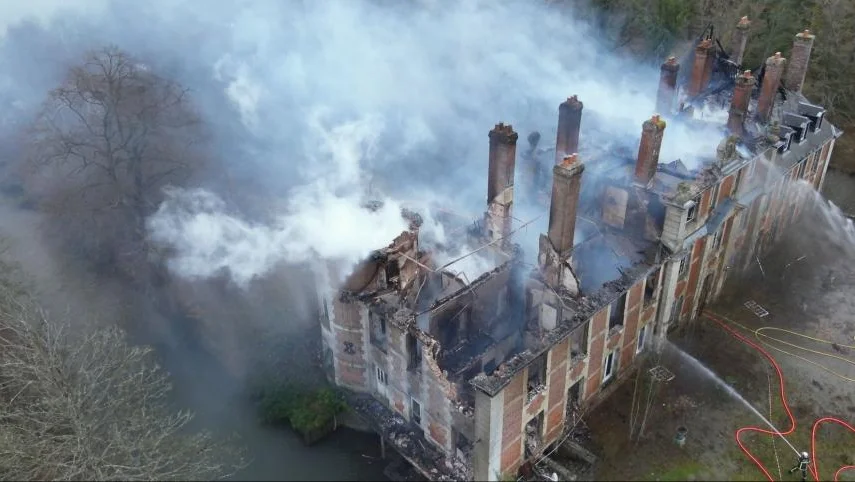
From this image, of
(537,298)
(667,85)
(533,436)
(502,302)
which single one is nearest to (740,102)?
(667,85)

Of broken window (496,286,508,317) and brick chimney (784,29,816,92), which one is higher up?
brick chimney (784,29,816,92)

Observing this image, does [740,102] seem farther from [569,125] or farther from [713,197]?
[569,125]

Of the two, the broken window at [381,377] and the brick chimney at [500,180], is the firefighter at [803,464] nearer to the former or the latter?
the brick chimney at [500,180]

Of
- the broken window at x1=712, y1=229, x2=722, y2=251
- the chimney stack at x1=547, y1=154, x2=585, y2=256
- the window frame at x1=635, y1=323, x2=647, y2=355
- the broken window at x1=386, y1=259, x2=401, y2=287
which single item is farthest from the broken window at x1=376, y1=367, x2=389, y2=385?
the broken window at x1=712, y1=229, x2=722, y2=251

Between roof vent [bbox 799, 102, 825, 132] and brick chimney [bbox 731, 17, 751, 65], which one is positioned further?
brick chimney [bbox 731, 17, 751, 65]

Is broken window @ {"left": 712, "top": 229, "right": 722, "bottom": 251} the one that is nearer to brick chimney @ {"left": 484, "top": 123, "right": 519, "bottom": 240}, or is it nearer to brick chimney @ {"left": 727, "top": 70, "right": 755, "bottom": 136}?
brick chimney @ {"left": 727, "top": 70, "right": 755, "bottom": 136}

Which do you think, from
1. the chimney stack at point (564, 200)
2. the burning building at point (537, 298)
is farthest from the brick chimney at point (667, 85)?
the chimney stack at point (564, 200)

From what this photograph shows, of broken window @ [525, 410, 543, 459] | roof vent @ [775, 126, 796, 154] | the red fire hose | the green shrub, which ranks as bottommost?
the red fire hose
